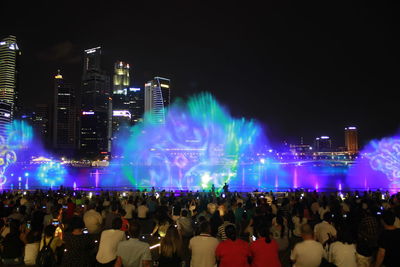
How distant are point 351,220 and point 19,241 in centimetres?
901

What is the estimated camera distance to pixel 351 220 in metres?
10.8

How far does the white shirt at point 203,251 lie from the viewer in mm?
5574

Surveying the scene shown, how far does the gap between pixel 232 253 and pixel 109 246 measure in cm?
193

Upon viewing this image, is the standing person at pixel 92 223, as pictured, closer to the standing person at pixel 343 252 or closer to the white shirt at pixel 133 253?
the white shirt at pixel 133 253

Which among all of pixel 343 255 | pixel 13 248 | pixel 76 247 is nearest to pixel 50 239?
pixel 76 247

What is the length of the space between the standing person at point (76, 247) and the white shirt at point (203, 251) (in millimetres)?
1645

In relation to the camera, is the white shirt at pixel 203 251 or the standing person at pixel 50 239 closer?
the white shirt at pixel 203 251

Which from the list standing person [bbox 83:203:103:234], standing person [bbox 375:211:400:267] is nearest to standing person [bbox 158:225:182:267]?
standing person [bbox 375:211:400:267]

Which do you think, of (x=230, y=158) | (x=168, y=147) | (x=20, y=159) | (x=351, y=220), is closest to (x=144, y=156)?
(x=168, y=147)

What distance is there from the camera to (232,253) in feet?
17.3

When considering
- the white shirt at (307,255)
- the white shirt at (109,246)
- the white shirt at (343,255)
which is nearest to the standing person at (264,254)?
the white shirt at (307,255)

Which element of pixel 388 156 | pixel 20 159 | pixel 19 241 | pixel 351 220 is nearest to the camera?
pixel 19 241

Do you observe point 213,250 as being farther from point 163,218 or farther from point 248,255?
point 163,218

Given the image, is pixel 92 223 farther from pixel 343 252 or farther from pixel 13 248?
pixel 343 252
